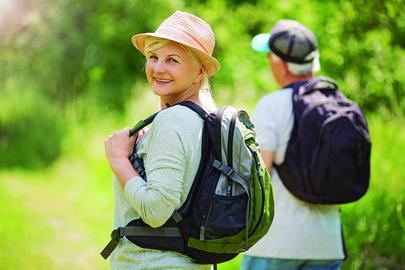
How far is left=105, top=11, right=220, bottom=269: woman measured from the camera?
2912 mm

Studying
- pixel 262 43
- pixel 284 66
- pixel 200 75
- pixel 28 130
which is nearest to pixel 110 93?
pixel 28 130

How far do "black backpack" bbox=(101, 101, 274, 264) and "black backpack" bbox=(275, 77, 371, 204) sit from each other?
1237 millimetres

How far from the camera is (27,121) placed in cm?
1265

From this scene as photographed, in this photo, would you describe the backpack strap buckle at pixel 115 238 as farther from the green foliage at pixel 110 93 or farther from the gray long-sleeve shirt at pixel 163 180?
the green foliage at pixel 110 93

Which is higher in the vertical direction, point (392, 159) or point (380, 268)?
point (392, 159)

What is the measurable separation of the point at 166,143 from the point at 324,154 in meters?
1.52

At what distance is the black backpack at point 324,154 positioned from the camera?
425 centimetres

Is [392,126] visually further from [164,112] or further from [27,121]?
[27,121]

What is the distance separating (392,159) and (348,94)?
953 mm

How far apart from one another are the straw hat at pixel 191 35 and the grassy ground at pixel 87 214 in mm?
2715

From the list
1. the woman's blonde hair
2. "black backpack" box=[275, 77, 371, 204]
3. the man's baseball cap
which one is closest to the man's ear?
the man's baseball cap

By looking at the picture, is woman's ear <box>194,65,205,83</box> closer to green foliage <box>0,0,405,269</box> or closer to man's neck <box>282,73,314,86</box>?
man's neck <box>282,73,314,86</box>

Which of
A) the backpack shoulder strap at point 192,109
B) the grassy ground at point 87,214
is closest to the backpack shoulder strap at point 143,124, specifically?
the backpack shoulder strap at point 192,109

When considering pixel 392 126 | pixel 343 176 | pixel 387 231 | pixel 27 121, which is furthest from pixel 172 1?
pixel 343 176
